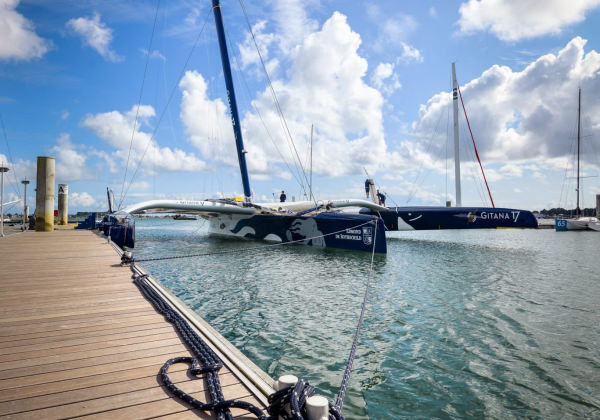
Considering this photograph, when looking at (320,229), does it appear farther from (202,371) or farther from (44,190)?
(44,190)

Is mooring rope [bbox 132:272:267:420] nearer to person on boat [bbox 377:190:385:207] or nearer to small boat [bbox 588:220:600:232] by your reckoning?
person on boat [bbox 377:190:385:207]

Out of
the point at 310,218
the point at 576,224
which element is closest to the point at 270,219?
the point at 310,218

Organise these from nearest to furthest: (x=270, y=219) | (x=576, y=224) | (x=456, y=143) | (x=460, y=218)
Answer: (x=270, y=219), (x=460, y=218), (x=456, y=143), (x=576, y=224)

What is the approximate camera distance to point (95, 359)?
1.94m

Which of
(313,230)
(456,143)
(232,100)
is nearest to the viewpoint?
(313,230)

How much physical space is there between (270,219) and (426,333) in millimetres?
10830

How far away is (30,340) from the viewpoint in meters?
2.21

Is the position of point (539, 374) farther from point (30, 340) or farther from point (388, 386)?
point (30, 340)

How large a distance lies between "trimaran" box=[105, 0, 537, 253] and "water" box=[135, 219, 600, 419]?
13.0 ft

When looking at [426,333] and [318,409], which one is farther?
[426,333]

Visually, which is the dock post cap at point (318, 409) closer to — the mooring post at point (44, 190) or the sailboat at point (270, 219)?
the sailboat at point (270, 219)

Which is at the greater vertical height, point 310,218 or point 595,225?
point 310,218

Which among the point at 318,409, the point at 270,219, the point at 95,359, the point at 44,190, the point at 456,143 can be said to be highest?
the point at 456,143

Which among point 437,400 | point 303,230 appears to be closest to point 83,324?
point 437,400
